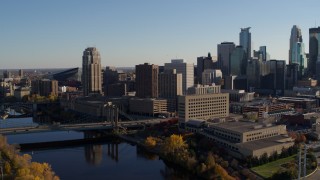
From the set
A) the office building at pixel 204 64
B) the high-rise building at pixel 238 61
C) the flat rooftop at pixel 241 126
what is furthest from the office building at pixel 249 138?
the office building at pixel 204 64

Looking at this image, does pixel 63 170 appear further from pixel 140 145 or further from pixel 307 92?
pixel 307 92

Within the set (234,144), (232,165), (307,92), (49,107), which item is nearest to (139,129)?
(234,144)

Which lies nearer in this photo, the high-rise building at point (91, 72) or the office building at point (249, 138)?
the office building at point (249, 138)

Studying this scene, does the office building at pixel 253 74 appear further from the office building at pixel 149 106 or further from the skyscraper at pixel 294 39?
the office building at pixel 149 106

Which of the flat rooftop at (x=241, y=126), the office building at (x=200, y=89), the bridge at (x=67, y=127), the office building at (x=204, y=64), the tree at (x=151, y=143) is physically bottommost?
the tree at (x=151, y=143)

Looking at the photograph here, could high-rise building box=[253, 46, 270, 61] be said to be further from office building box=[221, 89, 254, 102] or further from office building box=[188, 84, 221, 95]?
office building box=[188, 84, 221, 95]

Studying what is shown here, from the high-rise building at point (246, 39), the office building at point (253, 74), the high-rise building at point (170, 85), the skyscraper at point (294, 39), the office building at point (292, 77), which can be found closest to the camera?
the high-rise building at point (170, 85)

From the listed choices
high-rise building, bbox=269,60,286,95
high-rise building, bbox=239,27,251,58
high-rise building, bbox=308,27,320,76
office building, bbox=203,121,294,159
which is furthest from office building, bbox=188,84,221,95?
high-rise building, bbox=308,27,320,76
